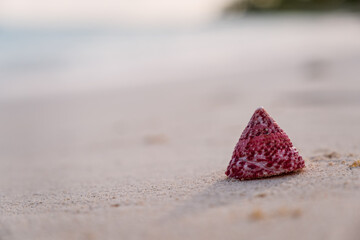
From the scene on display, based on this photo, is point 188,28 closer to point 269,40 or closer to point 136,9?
point 136,9

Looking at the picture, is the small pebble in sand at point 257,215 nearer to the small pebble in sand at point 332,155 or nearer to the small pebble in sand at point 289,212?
the small pebble in sand at point 289,212

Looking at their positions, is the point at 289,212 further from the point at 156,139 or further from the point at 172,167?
the point at 156,139

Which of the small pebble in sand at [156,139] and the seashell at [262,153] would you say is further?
the small pebble in sand at [156,139]

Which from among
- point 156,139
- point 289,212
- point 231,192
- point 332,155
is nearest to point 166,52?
point 156,139

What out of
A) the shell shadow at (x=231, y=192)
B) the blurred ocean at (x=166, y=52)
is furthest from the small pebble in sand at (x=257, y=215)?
the blurred ocean at (x=166, y=52)

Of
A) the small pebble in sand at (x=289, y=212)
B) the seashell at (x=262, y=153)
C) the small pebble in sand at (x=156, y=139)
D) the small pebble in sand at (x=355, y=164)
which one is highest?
the small pebble in sand at (x=156, y=139)

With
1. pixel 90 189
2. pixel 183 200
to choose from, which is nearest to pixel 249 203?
pixel 183 200
